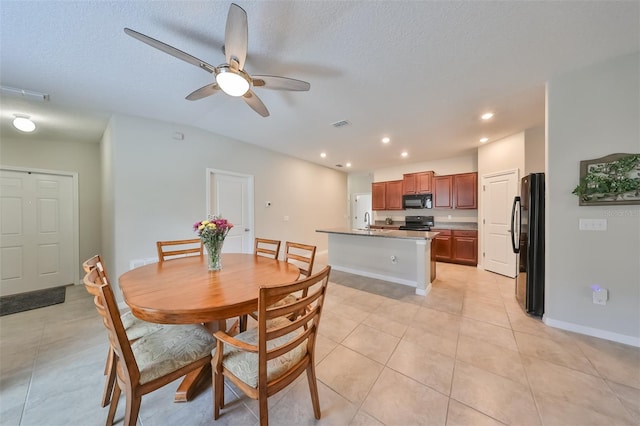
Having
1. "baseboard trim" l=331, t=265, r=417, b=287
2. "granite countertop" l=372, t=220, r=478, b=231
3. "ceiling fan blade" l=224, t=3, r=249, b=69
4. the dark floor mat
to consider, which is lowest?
the dark floor mat

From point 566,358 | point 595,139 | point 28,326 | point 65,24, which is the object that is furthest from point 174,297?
point 595,139

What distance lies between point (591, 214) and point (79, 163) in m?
7.30

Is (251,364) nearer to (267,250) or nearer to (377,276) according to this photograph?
(267,250)

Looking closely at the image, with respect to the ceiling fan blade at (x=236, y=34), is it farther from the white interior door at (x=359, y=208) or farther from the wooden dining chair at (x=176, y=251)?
the white interior door at (x=359, y=208)

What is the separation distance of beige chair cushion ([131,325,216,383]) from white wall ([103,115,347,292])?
7.26 feet

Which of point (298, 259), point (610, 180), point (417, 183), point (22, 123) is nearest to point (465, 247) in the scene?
point (417, 183)

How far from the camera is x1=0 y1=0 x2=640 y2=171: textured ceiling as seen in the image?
1.48 metres

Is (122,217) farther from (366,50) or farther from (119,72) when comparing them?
(366,50)

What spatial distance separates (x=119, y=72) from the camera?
2072 mm

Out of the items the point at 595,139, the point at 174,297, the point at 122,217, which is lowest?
the point at 174,297

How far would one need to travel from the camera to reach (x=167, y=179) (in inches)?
127

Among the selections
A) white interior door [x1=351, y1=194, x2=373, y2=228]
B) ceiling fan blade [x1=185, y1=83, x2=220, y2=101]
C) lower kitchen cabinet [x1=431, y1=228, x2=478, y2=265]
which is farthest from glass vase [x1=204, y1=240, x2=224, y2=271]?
white interior door [x1=351, y1=194, x2=373, y2=228]

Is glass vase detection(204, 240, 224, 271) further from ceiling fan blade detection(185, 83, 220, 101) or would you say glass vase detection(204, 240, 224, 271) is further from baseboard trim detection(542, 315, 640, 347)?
baseboard trim detection(542, 315, 640, 347)

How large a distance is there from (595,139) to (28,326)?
6311mm
